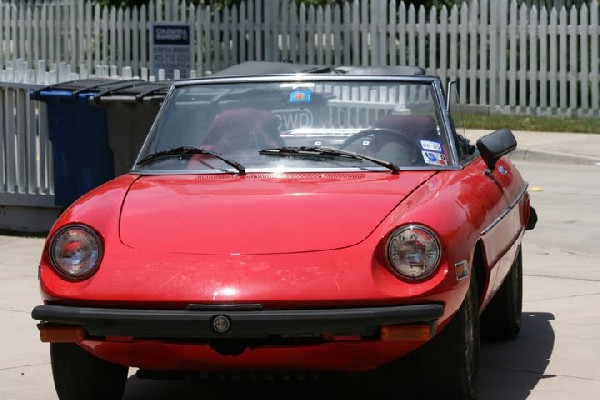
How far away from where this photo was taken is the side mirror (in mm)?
6789

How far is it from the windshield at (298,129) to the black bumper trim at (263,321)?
1268 millimetres

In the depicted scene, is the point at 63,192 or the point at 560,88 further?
the point at 560,88

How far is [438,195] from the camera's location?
19.5 feet

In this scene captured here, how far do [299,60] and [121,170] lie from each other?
13.5 metres

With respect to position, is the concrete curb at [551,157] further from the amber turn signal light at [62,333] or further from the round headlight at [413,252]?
the amber turn signal light at [62,333]

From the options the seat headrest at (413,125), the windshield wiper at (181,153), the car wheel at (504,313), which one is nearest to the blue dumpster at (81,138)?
the car wheel at (504,313)

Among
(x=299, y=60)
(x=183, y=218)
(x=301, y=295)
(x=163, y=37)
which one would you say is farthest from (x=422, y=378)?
(x=299, y=60)

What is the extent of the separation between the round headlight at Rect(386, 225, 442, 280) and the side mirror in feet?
4.40

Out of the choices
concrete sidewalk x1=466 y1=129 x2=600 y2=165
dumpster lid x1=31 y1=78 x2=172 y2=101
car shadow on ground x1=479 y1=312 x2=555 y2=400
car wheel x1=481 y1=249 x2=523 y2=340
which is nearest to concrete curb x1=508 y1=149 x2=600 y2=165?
concrete sidewalk x1=466 y1=129 x2=600 y2=165

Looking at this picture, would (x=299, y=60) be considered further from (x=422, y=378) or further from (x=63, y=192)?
(x=422, y=378)

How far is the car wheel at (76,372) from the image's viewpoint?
584 cm

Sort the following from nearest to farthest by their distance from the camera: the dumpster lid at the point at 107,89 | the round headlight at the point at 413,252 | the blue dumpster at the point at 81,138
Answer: the round headlight at the point at 413,252
the dumpster lid at the point at 107,89
the blue dumpster at the point at 81,138

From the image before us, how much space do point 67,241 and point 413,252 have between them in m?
1.32

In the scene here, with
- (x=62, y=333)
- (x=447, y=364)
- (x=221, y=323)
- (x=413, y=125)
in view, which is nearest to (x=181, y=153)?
(x=413, y=125)
